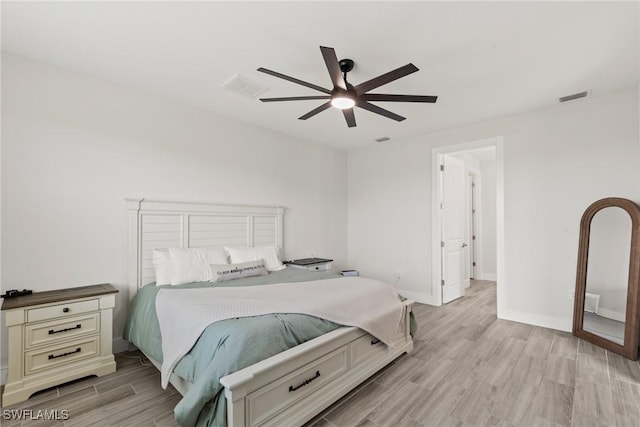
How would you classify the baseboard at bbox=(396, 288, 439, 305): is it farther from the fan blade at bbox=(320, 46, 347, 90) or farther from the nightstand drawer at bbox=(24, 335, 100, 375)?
the nightstand drawer at bbox=(24, 335, 100, 375)

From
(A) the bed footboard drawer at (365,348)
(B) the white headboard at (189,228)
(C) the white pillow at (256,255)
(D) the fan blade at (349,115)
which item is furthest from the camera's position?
(C) the white pillow at (256,255)

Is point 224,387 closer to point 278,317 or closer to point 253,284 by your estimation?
point 278,317

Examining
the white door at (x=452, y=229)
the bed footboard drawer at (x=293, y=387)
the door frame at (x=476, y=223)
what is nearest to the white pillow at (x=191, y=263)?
the bed footboard drawer at (x=293, y=387)

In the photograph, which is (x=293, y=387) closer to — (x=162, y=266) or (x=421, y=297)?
A: (x=162, y=266)

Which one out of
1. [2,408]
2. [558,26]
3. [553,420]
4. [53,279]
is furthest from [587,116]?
[2,408]

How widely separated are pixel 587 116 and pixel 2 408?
600 cm

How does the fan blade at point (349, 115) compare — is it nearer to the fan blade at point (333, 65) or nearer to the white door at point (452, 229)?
the fan blade at point (333, 65)

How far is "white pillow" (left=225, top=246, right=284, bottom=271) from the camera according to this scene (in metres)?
3.58

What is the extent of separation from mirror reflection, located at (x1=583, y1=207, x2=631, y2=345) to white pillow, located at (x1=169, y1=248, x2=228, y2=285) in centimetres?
412

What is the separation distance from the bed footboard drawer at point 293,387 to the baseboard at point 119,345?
2.10 meters

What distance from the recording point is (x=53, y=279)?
261 cm

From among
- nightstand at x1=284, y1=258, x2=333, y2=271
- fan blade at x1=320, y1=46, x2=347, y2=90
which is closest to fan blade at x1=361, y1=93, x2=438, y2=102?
fan blade at x1=320, y1=46, x2=347, y2=90

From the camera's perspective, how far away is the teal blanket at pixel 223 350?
1541 mm

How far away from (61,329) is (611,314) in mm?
5165
